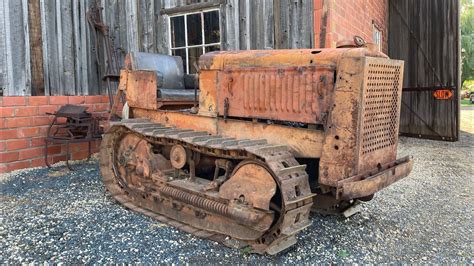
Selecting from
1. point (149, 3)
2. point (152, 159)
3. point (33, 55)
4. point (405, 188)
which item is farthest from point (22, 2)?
point (405, 188)

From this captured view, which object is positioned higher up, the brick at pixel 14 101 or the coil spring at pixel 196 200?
the brick at pixel 14 101

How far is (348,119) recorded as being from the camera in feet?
9.78

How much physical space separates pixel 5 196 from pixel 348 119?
4.11 meters

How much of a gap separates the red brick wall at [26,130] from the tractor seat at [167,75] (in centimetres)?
234

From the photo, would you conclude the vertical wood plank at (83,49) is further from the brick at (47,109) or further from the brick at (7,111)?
the brick at (7,111)

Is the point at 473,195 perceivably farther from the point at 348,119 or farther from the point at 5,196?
the point at 5,196

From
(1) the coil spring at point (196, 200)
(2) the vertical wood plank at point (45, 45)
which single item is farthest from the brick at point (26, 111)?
(1) the coil spring at point (196, 200)

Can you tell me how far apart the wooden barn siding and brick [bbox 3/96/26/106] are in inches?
330

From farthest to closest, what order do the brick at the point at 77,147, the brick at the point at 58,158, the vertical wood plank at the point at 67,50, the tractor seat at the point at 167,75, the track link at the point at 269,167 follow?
the brick at the point at 77,147
the vertical wood plank at the point at 67,50
the brick at the point at 58,158
the tractor seat at the point at 167,75
the track link at the point at 269,167

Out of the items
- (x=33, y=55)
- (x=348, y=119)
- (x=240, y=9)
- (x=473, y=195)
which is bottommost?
(x=473, y=195)

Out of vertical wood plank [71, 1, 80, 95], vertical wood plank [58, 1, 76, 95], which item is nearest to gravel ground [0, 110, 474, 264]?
vertical wood plank [58, 1, 76, 95]

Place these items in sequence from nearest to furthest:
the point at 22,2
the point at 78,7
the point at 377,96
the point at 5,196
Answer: the point at 377,96 → the point at 5,196 → the point at 22,2 → the point at 78,7

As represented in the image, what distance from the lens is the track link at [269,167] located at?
291cm

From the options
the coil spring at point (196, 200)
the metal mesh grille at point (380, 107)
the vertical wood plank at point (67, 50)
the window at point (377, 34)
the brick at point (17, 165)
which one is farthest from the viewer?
the window at point (377, 34)
